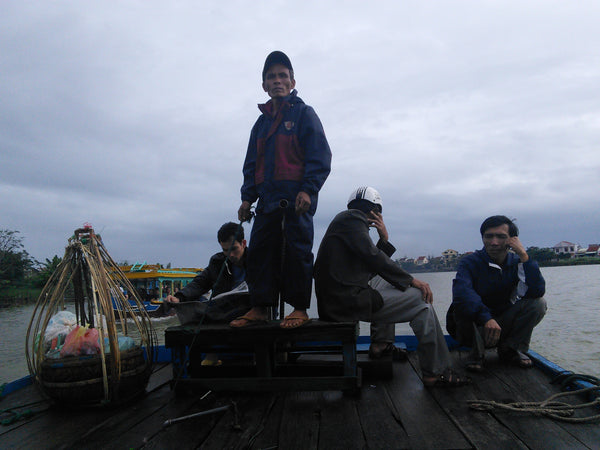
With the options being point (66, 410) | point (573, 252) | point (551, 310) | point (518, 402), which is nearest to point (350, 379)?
point (518, 402)

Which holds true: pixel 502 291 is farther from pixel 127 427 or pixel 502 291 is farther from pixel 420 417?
pixel 127 427

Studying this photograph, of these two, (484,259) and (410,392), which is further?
(484,259)

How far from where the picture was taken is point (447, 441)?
1.82 m

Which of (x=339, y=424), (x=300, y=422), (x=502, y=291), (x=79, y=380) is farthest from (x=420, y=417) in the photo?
(x=79, y=380)

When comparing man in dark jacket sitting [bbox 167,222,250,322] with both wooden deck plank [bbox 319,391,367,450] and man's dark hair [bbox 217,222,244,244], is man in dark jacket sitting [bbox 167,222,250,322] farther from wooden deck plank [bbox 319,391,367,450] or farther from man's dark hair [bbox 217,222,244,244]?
wooden deck plank [bbox 319,391,367,450]

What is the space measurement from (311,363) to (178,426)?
1.23 m

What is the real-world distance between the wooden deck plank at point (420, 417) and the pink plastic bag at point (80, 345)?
1940 millimetres

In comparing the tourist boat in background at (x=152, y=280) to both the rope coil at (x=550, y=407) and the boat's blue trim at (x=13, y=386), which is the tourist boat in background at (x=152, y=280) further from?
the rope coil at (x=550, y=407)

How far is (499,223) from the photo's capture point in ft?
11.0

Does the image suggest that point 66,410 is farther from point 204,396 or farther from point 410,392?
point 410,392

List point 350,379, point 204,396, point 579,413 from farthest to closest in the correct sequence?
1. point 204,396
2. point 350,379
3. point 579,413

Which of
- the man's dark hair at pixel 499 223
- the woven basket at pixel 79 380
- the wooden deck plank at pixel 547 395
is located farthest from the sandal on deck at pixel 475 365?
the woven basket at pixel 79 380

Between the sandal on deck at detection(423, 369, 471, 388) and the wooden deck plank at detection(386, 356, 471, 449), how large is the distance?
0.06m

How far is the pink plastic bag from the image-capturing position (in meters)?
2.61
